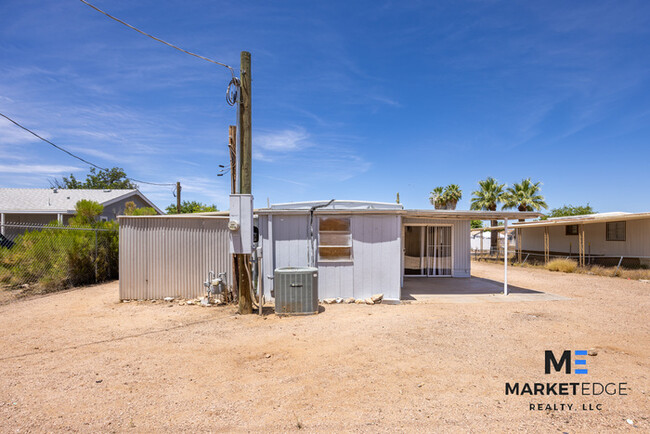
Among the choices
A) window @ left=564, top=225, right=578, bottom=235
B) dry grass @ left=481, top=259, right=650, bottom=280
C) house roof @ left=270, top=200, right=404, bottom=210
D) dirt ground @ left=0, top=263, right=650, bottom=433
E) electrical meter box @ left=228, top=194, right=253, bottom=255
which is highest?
house roof @ left=270, top=200, right=404, bottom=210

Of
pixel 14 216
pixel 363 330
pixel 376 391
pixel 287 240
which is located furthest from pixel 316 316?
pixel 14 216

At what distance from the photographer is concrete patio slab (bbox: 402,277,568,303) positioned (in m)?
9.00

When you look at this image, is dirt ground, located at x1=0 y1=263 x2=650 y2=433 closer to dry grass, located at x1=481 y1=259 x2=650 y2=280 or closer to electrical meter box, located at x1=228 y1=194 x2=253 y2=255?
electrical meter box, located at x1=228 y1=194 x2=253 y2=255

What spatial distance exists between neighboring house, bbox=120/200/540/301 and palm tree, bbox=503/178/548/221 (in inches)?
793

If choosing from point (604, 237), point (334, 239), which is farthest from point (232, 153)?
point (604, 237)

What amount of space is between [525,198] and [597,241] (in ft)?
25.4

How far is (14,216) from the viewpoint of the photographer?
18172 millimetres

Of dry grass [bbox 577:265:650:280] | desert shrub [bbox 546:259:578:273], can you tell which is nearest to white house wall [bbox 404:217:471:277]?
desert shrub [bbox 546:259:578:273]

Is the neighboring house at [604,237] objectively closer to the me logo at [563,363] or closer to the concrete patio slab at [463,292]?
the concrete patio slab at [463,292]

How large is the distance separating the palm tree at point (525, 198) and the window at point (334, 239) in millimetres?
20958

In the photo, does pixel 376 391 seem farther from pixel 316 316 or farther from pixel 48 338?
pixel 48 338

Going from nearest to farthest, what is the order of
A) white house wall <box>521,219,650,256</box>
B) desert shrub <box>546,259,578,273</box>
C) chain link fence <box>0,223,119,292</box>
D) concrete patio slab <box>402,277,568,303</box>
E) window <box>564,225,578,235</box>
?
concrete patio slab <box>402,277,568,303</box> → chain link fence <box>0,223,119,292</box> → white house wall <box>521,219,650,256</box> → desert shrub <box>546,259,578,273</box> → window <box>564,225,578,235</box>

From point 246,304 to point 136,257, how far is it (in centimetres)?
365

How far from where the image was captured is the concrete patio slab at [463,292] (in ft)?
29.5
